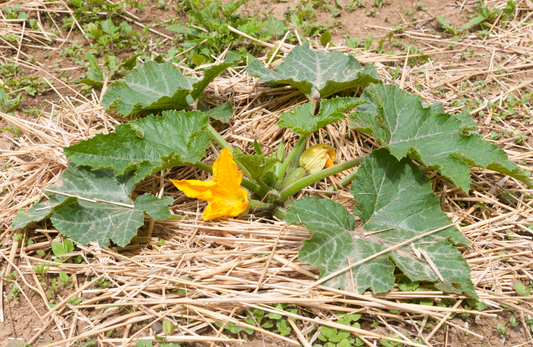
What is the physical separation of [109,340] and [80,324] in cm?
22

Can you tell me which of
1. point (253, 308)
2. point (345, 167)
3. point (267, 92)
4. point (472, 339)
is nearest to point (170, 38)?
point (267, 92)

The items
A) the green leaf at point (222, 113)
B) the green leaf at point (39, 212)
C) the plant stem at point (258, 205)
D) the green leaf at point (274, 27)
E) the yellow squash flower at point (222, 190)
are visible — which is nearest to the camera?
the yellow squash flower at point (222, 190)

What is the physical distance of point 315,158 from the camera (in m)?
2.49

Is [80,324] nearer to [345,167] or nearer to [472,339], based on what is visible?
[345,167]

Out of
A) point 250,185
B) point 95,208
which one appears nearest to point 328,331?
point 250,185

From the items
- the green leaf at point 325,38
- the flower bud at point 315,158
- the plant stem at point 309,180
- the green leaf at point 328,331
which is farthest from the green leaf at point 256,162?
the green leaf at point 325,38

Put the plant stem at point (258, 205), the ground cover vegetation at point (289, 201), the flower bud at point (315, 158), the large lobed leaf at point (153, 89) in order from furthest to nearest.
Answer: the large lobed leaf at point (153, 89) → the flower bud at point (315, 158) → the plant stem at point (258, 205) → the ground cover vegetation at point (289, 201)

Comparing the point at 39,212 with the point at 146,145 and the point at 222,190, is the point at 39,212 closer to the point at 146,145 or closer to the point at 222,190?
the point at 146,145

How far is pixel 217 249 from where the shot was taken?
223 centimetres

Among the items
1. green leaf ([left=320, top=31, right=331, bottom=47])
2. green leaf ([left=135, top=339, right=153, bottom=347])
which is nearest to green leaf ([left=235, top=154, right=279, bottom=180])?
green leaf ([left=135, top=339, right=153, bottom=347])

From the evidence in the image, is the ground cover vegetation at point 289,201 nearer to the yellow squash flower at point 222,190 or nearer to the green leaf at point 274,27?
the yellow squash flower at point 222,190

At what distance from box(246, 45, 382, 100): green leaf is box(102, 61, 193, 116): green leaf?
52cm

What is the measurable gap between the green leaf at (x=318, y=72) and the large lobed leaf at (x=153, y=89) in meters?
0.31

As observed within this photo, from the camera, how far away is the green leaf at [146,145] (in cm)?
225
